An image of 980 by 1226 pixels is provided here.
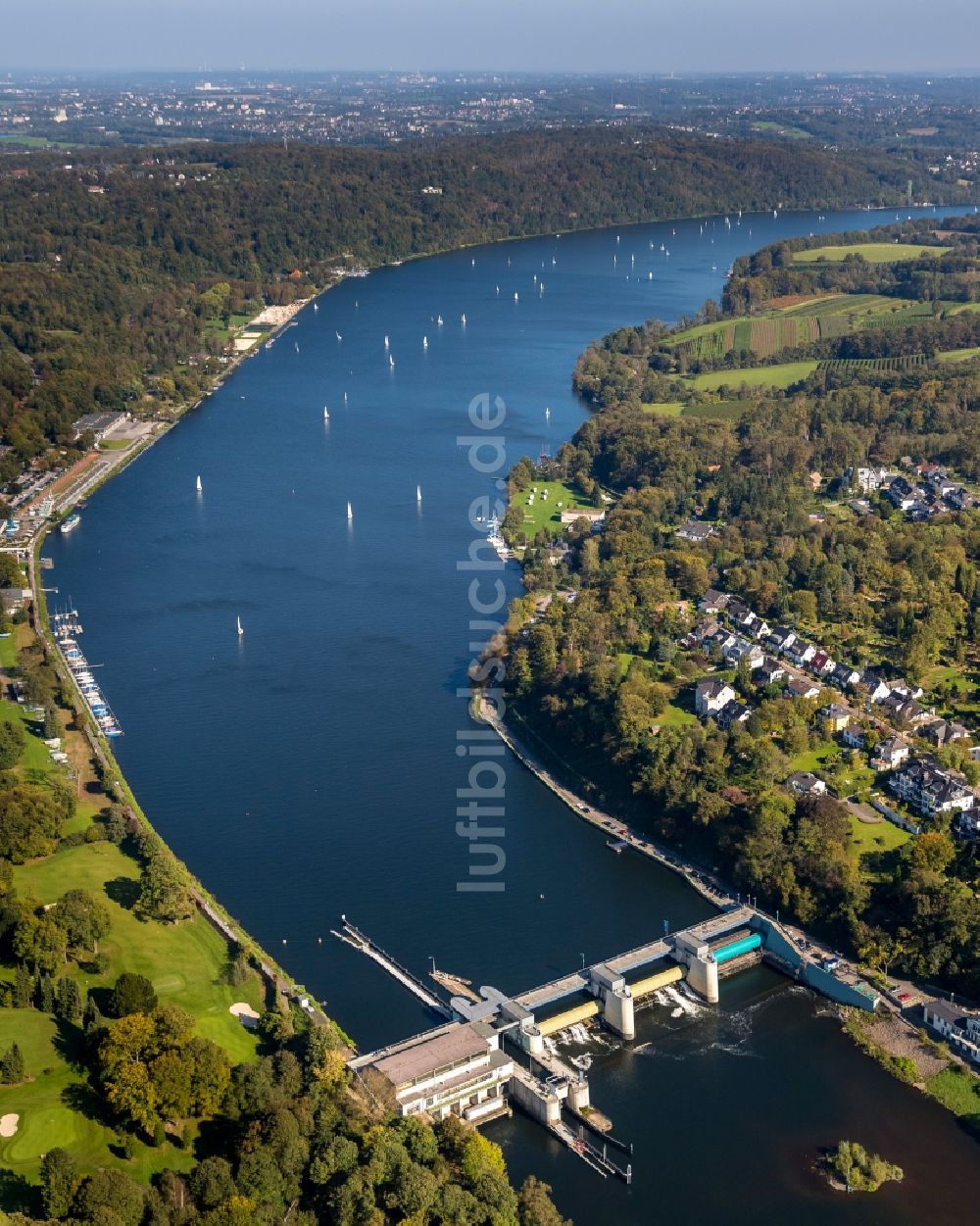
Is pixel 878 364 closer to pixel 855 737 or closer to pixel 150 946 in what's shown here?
pixel 855 737

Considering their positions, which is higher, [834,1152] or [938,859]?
[938,859]

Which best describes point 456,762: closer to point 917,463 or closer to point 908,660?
point 908,660

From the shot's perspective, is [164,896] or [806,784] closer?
[164,896]

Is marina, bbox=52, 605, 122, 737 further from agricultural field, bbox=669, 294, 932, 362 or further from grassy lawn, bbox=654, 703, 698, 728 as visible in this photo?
agricultural field, bbox=669, 294, 932, 362

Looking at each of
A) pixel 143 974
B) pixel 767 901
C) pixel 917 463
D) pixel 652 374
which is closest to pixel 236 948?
pixel 143 974

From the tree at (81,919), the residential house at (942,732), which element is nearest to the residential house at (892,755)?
the residential house at (942,732)

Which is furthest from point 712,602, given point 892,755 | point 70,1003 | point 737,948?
point 70,1003

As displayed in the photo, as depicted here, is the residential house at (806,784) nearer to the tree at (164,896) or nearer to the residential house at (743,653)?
the residential house at (743,653)
